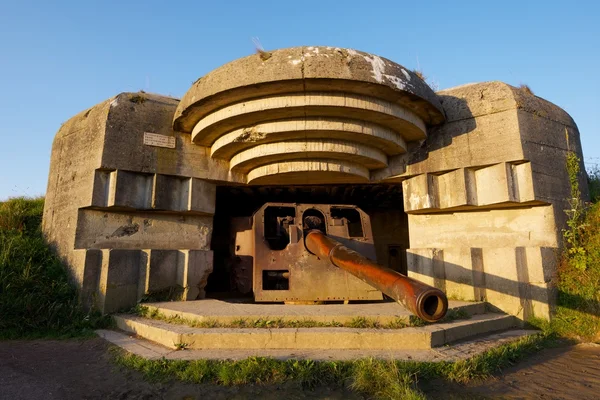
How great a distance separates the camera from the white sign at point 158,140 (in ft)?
21.0

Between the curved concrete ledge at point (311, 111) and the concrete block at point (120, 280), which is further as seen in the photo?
the concrete block at point (120, 280)

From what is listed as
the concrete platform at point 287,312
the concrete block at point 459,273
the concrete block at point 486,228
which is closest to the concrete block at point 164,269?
the concrete platform at point 287,312

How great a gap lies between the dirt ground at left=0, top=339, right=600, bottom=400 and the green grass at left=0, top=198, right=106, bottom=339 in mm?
535

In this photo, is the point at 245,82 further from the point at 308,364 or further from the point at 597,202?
the point at 597,202

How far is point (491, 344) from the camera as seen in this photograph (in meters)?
4.38

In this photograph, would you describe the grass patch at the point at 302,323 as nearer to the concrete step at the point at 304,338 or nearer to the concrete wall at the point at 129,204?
the concrete step at the point at 304,338

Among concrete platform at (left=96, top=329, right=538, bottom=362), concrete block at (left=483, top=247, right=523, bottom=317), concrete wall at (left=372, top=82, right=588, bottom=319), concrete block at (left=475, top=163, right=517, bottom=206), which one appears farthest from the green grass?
concrete block at (left=475, top=163, right=517, bottom=206)

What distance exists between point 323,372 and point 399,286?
1023 mm

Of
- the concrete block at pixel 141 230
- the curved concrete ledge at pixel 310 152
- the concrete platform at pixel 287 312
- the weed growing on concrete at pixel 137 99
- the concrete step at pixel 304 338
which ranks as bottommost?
the concrete step at pixel 304 338

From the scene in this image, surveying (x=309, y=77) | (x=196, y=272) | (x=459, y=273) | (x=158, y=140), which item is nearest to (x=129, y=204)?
(x=158, y=140)

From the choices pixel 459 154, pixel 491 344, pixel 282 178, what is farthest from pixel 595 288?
pixel 282 178

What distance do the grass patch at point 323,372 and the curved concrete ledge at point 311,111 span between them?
3280mm

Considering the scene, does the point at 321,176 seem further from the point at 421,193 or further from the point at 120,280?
the point at 120,280

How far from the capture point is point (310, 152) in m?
5.89
